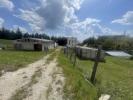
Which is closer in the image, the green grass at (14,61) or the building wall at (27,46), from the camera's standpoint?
the green grass at (14,61)

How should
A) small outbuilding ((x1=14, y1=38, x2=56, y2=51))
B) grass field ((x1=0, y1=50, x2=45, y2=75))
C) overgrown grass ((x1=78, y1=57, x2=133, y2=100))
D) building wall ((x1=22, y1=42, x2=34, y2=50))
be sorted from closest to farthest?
overgrown grass ((x1=78, y1=57, x2=133, y2=100))
grass field ((x1=0, y1=50, x2=45, y2=75))
small outbuilding ((x1=14, y1=38, x2=56, y2=51))
building wall ((x1=22, y1=42, x2=34, y2=50))

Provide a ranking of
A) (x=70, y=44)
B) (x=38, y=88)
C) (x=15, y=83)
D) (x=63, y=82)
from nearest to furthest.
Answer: (x=38, y=88), (x=15, y=83), (x=63, y=82), (x=70, y=44)

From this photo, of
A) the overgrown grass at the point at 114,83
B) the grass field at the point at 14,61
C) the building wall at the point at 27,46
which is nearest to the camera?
the overgrown grass at the point at 114,83

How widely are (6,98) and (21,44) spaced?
52691 millimetres

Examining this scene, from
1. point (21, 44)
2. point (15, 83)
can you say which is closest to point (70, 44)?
point (15, 83)

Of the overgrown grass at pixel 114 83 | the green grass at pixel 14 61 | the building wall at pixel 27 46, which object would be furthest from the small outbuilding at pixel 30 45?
the overgrown grass at pixel 114 83

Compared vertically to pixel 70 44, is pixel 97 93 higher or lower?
lower

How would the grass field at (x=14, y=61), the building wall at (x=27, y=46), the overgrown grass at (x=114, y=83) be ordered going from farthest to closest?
the building wall at (x=27, y=46)
the grass field at (x=14, y=61)
the overgrown grass at (x=114, y=83)

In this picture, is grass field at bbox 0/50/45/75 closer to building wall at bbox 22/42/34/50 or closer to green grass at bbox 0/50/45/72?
green grass at bbox 0/50/45/72

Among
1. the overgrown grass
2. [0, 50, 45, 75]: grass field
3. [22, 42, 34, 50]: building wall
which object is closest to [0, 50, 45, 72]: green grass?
[0, 50, 45, 75]: grass field

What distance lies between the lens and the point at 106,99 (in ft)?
30.7

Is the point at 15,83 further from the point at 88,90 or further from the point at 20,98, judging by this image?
the point at 88,90

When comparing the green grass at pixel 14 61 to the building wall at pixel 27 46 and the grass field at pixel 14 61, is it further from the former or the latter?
the building wall at pixel 27 46

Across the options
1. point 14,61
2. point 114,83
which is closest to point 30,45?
point 14,61
